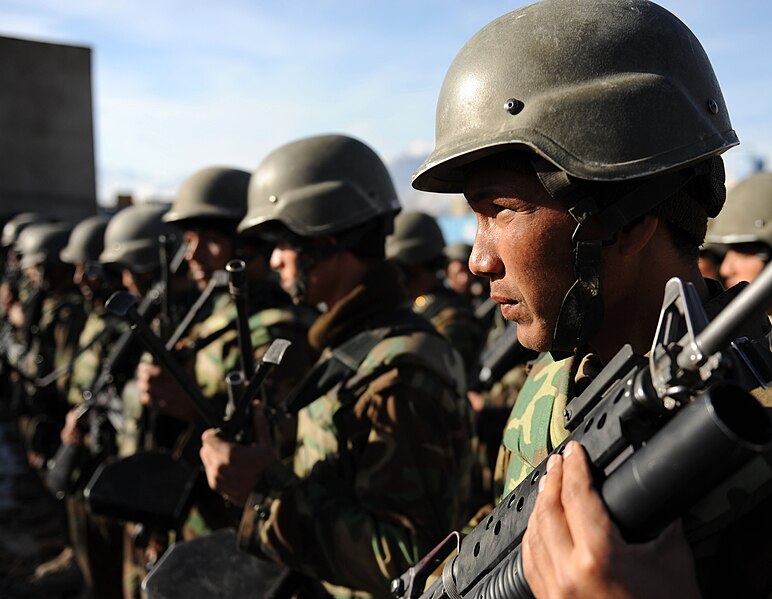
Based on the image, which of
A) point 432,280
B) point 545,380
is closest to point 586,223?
point 545,380

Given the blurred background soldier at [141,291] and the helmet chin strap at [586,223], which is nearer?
the helmet chin strap at [586,223]

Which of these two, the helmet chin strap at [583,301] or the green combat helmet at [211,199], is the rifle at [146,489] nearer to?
the green combat helmet at [211,199]

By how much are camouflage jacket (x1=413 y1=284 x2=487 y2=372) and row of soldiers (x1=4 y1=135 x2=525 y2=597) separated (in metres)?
1.32

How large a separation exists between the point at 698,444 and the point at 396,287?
2.28 metres

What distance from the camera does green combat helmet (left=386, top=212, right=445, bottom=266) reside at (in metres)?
7.51

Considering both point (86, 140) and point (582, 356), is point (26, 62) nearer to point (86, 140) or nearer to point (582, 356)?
point (86, 140)

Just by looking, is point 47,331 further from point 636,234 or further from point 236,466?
point 636,234

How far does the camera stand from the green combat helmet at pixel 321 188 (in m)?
3.52

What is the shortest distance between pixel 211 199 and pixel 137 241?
1977mm

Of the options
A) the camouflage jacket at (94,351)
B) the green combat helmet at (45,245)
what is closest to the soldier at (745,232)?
the camouflage jacket at (94,351)

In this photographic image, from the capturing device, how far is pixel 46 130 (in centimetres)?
2227

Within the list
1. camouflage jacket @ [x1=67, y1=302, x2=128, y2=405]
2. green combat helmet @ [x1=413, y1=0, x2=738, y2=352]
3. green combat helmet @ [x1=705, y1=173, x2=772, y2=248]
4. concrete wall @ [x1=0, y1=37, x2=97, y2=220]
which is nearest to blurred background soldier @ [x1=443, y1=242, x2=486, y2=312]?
camouflage jacket @ [x1=67, y1=302, x2=128, y2=405]

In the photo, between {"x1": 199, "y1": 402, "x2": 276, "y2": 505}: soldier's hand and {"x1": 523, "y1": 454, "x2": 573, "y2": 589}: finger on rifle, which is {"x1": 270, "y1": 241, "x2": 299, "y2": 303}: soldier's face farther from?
{"x1": 523, "y1": 454, "x2": 573, "y2": 589}: finger on rifle

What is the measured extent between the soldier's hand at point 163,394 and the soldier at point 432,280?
3300 millimetres
